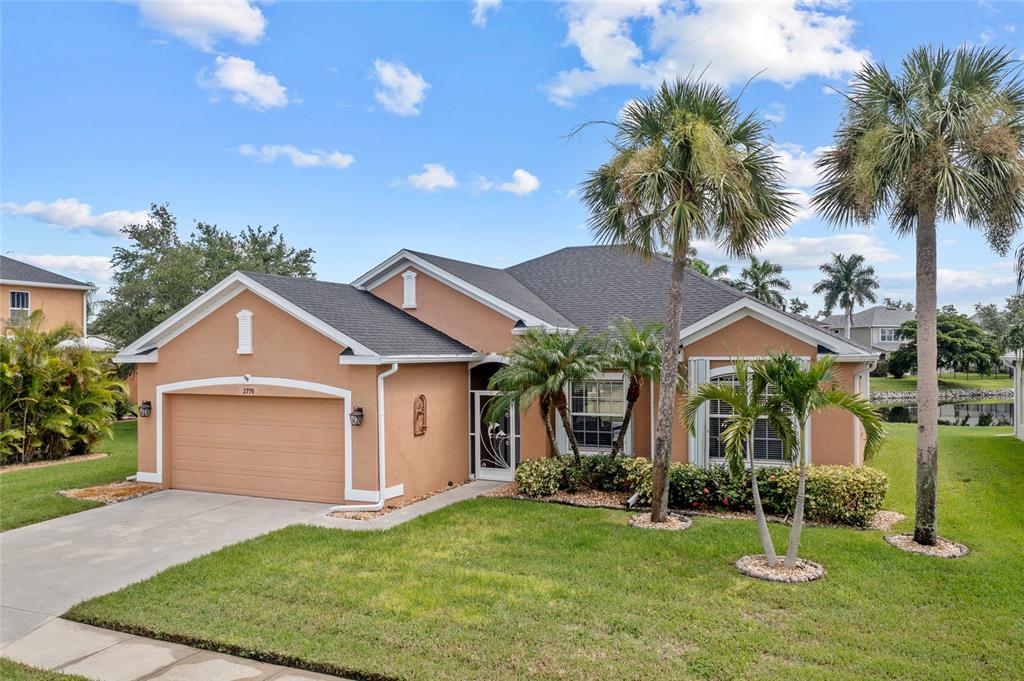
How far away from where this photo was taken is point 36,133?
55.6 feet

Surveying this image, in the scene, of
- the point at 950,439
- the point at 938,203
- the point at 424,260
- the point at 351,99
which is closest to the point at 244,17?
the point at 351,99

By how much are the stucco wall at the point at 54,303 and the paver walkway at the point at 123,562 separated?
21.9m

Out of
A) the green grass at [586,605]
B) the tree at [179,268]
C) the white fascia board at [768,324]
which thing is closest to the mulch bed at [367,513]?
the green grass at [586,605]

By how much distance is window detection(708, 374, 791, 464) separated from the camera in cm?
1295

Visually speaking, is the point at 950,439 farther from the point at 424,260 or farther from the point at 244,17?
the point at 244,17

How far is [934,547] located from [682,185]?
6.56m

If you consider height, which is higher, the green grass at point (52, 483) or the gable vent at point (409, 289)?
the gable vent at point (409, 289)

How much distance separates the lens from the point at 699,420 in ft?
43.2

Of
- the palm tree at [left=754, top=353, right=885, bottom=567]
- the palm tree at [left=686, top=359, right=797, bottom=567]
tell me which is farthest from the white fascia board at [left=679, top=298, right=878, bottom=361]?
the palm tree at [left=686, top=359, right=797, bottom=567]

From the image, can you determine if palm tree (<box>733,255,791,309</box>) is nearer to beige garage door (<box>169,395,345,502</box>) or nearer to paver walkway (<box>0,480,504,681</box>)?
paver walkway (<box>0,480,504,681</box>)

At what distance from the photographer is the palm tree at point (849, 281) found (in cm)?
5825

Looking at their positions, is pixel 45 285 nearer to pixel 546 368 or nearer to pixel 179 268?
pixel 179 268

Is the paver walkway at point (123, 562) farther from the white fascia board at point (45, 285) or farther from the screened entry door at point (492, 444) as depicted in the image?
the white fascia board at point (45, 285)

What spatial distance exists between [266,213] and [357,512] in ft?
67.8
